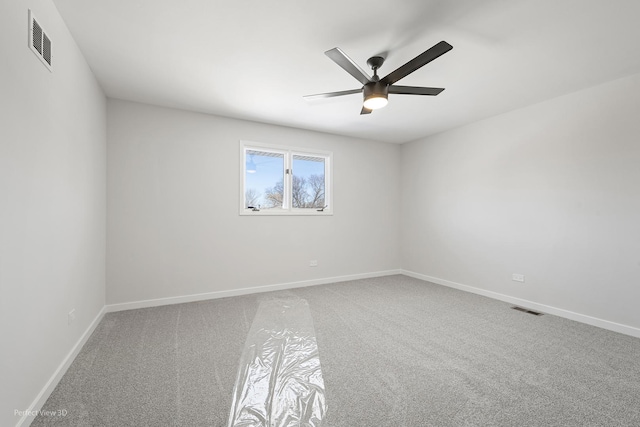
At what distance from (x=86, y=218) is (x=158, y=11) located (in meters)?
1.94

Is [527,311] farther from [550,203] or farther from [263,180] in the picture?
[263,180]

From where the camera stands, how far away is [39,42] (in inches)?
65.9

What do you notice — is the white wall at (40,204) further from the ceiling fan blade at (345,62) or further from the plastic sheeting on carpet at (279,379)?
the ceiling fan blade at (345,62)

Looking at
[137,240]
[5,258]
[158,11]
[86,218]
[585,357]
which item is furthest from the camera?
[137,240]

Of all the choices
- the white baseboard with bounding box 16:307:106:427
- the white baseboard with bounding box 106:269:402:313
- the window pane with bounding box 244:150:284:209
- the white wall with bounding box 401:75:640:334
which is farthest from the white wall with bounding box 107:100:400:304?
the white wall with bounding box 401:75:640:334

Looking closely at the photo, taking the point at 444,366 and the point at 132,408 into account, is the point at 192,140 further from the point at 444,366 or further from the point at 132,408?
the point at 444,366

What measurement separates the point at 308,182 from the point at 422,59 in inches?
118

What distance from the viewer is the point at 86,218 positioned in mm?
2596

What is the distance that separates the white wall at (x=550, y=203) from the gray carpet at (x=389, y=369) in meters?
0.50

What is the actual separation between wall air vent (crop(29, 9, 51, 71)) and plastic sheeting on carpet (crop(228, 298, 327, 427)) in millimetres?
2434

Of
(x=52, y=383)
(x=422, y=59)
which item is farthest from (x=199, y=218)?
(x=422, y=59)

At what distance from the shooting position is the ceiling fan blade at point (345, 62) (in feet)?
6.26

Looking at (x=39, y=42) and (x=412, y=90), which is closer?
(x=39, y=42)

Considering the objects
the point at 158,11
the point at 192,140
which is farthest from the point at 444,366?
the point at 192,140
